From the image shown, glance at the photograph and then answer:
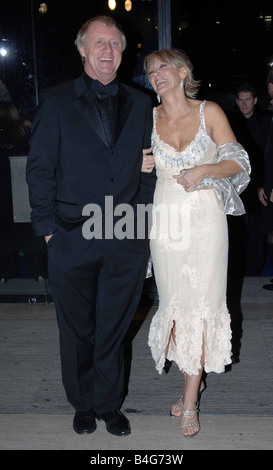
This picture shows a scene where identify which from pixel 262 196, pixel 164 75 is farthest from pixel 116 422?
pixel 262 196

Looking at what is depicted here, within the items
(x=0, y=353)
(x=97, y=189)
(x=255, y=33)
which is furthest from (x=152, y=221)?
(x=255, y=33)

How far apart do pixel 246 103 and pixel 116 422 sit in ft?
11.9

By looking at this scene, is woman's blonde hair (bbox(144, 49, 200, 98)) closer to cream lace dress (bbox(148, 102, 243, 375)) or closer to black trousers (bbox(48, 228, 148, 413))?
cream lace dress (bbox(148, 102, 243, 375))

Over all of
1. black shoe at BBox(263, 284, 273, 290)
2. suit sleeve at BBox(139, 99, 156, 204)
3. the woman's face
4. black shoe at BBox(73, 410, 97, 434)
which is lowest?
black shoe at BBox(73, 410, 97, 434)

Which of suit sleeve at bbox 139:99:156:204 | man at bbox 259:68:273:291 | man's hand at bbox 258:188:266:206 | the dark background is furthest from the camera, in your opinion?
man's hand at bbox 258:188:266:206

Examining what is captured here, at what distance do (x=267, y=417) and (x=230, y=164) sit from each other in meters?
1.36

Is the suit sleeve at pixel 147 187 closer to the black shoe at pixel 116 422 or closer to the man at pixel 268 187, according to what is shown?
the black shoe at pixel 116 422

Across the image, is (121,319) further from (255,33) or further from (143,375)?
(255,33)

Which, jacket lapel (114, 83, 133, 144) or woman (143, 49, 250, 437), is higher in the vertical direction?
jacket lapel (114, 83, 133, 144)

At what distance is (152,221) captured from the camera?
9.68ft

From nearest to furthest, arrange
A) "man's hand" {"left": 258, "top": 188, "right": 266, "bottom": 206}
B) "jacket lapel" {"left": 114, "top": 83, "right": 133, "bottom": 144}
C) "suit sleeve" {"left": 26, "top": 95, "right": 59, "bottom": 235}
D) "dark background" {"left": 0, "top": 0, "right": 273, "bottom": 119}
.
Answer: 1. "suit sleeve" {"left": 26, "top": 95, "right": 59, "bottom": 235}
2. "jacket lapel" {"left": 114, "top": 83, "right": 133, "bottom": 144}
3. "dark background" {"left": 0, "top": 0, "right": 273, "bottom": 119}
4. "man's hand" {"left": 258, "top": 188, "right": 266, "bottom": 206}

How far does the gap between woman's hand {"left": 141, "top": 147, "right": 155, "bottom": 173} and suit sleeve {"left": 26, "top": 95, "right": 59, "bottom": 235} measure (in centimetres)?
45

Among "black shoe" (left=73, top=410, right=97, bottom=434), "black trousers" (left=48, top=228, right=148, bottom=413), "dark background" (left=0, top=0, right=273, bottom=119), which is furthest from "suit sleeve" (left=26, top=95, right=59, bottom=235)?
"dark background" (left=0, top=0, right=273, bottom=119)

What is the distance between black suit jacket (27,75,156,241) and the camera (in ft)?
8.59
